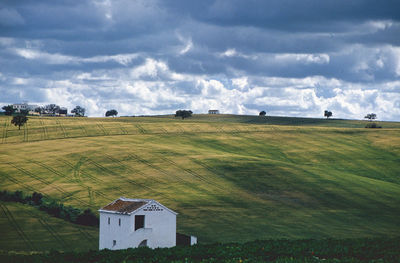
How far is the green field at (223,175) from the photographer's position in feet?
265

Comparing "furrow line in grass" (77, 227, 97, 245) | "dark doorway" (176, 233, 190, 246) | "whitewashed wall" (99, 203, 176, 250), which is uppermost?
"whitewashed wall" (99, 203, 176, 250)

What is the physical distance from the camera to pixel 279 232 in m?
74.9

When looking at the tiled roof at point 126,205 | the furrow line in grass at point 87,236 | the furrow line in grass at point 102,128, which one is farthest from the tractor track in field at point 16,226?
the furrow line in grass at point 102,128

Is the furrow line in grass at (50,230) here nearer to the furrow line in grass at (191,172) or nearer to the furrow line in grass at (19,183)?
the furrow line in grass at (19,183)

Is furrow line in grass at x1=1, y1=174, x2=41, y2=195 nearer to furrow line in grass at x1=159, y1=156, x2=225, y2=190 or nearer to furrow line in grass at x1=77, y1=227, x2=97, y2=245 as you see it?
furrow line in grass at x1=77, y1=227, x2=97, y2=245

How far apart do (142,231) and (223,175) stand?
139 feet

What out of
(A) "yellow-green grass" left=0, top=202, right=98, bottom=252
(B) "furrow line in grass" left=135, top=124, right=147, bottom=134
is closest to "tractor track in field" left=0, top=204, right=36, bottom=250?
(A) "yellow-green grass" left=0, top=202, right=98, bottom=252

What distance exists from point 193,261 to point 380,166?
91656 mm

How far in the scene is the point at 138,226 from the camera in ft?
211

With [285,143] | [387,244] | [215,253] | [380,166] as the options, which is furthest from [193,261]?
[285,143]

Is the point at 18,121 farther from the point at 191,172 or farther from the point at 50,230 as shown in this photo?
the point at 50,230

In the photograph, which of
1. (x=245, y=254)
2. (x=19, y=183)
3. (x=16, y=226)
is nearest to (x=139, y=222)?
(x=16, y=226)

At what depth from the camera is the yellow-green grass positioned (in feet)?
221

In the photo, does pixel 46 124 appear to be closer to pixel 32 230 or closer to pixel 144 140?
pixel 144 140
